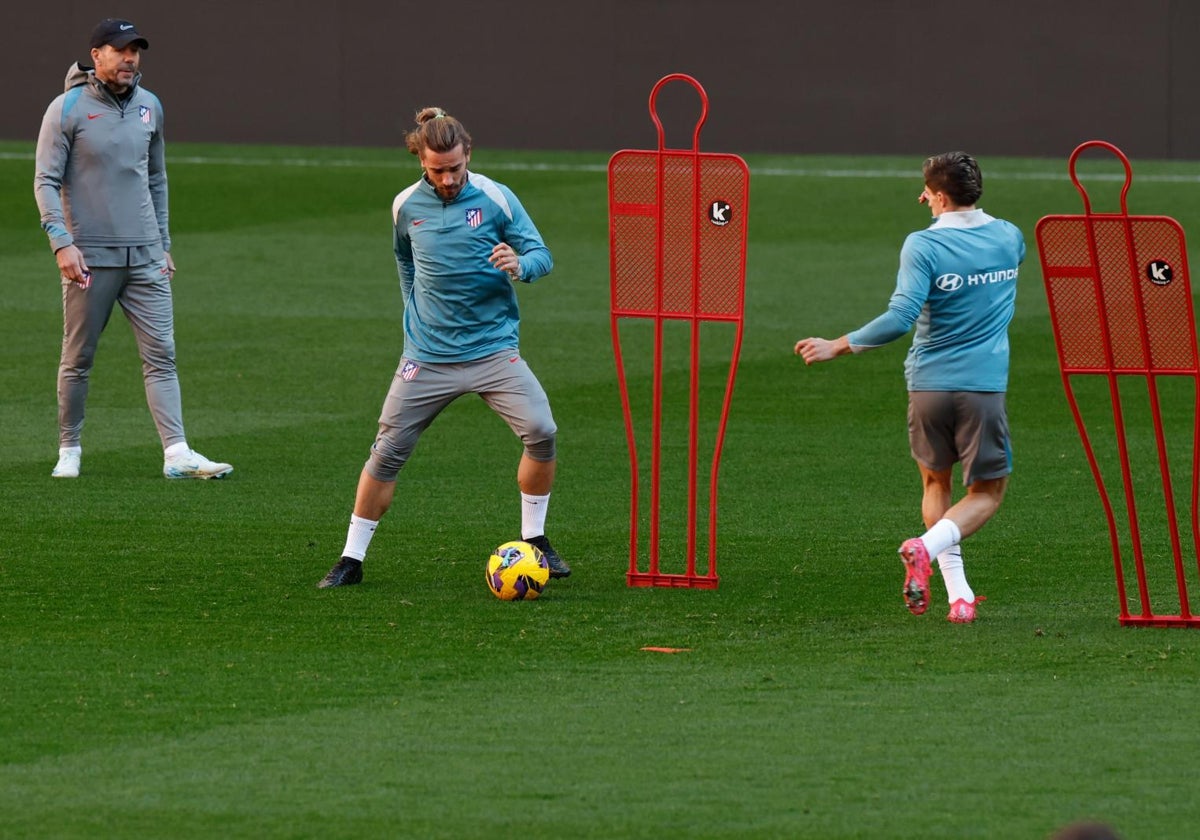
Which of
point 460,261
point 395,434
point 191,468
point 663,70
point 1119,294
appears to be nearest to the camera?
point 1119,294

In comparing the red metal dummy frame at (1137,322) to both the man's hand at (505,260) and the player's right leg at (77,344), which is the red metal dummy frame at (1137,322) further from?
the player's right leg at (77,344)

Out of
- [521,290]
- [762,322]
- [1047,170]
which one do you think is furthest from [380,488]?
[1047,170]

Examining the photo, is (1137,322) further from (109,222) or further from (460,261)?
(109,222)

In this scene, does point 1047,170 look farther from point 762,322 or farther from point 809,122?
point 762,322

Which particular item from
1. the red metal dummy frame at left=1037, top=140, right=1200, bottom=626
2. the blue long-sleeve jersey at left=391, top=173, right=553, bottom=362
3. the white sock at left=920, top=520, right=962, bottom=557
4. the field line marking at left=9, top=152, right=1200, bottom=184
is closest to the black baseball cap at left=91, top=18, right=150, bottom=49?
the blue long-sleeve jersey at left=391, top=173, right=553, bottom=362

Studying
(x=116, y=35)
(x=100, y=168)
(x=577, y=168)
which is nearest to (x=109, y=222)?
(x=100, y=168)

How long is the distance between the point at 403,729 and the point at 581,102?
87.6 ft

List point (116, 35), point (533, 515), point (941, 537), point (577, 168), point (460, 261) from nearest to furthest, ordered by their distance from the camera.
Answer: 1. point (941, 537)
2. point (460, 261)
3. point (533, 515)
4. point (116, 35)
5. point (577, 168)

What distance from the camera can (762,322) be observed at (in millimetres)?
17875

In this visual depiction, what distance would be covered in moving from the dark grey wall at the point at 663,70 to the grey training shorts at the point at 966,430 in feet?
76.7

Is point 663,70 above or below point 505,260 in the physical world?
above

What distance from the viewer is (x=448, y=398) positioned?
324 inches

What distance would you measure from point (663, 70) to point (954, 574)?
2472cm

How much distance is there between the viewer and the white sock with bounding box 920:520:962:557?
24.0 feet
